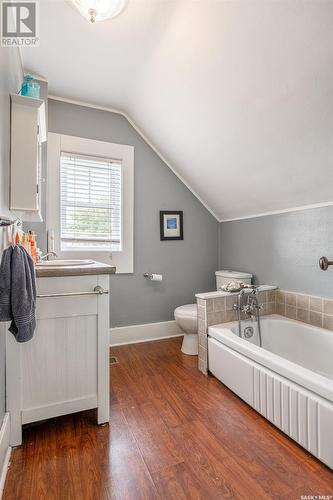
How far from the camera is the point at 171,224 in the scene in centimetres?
291

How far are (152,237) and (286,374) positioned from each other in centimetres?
187

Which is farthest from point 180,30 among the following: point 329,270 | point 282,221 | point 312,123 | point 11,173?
Result: point 329,270

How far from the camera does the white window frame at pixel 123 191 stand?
7.69 feet

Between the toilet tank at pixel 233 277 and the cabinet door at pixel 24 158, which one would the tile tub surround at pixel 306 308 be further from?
the cabinet door at pixel 24 158

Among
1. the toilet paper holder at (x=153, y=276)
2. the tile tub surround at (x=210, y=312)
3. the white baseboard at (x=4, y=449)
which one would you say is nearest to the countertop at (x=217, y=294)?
the tile tub surround at (x=210, y=312)

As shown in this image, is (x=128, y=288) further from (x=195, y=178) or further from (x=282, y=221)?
(x=282, y=221)

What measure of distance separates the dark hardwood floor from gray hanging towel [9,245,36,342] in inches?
26.2

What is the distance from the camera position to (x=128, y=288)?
2.70 metres

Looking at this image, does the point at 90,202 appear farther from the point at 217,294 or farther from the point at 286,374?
the point at 286,374

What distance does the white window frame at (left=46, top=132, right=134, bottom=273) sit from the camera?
2.34 meters

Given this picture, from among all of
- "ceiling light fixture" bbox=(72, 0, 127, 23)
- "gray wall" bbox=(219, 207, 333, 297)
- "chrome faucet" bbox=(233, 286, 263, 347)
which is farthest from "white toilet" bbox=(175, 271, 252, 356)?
"ceiling light fixture" bbox=(72, 0, 127, 23)

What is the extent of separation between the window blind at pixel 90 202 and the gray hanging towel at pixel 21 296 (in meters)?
1.35

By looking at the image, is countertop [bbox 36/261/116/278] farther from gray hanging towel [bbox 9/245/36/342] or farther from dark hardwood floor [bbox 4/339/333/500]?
dark hardwood floor [bbox 4/339/333/500]

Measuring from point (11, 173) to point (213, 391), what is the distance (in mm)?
1933
